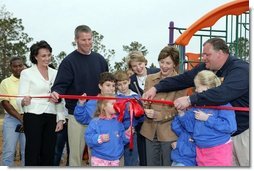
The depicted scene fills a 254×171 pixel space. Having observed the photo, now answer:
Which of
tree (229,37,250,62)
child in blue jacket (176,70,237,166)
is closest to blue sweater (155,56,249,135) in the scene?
child in blue jacket (176,70,237,166)

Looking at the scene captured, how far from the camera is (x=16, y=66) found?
589cm

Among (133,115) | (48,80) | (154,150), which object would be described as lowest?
(154,150)

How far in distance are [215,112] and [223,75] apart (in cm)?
39

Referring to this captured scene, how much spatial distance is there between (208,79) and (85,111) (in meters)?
1.34

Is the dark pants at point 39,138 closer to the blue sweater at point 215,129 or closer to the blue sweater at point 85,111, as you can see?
the blue sweater at point 85,111

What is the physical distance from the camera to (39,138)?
4789mm

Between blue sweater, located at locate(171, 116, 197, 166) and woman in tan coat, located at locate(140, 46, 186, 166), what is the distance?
177 millimetres

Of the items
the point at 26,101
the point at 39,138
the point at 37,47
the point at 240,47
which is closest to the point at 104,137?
the point at 39,138

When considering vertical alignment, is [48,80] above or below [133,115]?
above

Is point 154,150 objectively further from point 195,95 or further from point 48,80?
point 48,80

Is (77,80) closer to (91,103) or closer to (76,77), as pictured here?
(76,77)

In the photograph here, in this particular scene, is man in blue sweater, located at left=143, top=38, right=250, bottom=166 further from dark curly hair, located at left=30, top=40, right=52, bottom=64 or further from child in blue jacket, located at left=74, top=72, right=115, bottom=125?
dark curly hair, located at left=30, top=40, right=52, bottom=64

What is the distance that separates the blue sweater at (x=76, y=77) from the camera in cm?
472

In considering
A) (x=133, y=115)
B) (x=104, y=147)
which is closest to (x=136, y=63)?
(x=133, y=115)
